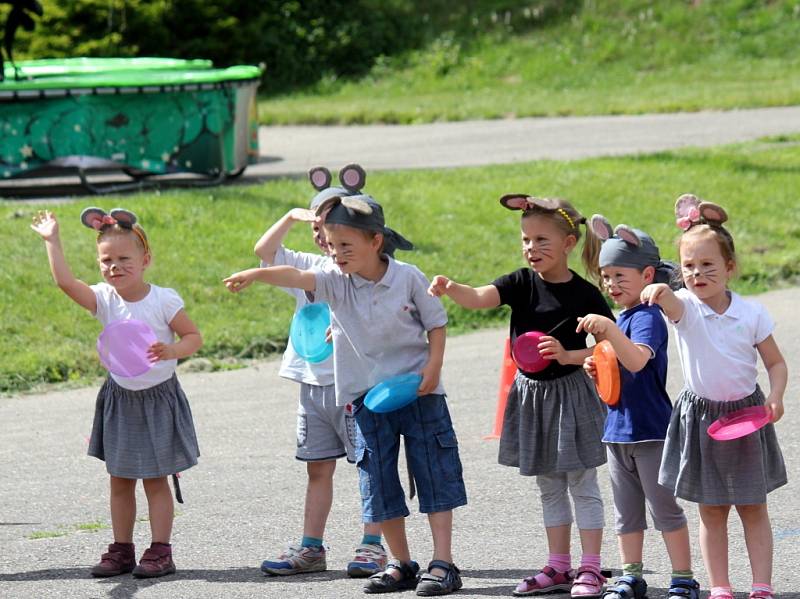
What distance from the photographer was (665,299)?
4773mm

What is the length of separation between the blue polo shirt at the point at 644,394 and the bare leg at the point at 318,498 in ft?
4.05

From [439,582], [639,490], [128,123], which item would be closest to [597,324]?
[639,490]

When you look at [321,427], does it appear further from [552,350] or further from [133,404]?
[552,350]

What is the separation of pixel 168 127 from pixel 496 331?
5432 mm

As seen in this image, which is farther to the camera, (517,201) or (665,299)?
(517,201)

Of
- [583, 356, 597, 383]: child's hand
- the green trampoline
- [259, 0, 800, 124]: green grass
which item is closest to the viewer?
[583, 356, 597, 383]: child's hand

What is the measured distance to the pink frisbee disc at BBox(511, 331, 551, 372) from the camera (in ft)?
16.8

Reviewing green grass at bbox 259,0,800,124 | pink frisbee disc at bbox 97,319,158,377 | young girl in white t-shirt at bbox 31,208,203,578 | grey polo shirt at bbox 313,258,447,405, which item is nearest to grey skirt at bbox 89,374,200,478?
young girl in white t-shirt at bbox 31,208,203,578

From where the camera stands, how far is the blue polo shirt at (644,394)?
5.04 meters

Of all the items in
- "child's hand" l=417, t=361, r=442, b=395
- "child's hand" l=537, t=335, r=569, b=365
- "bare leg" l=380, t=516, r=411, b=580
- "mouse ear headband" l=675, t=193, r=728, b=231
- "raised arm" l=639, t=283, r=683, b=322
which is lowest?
"bare leg" l=380, t=516, r=411, b=580

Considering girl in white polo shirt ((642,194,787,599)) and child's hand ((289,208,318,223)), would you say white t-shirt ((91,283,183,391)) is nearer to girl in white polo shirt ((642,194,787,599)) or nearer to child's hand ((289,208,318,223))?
child's hand ((289,208,318,223))

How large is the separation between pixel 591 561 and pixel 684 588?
0.35 m

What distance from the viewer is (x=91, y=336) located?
10.5 metres

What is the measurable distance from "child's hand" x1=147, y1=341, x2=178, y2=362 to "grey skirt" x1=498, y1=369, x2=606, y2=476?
1.33 metres
